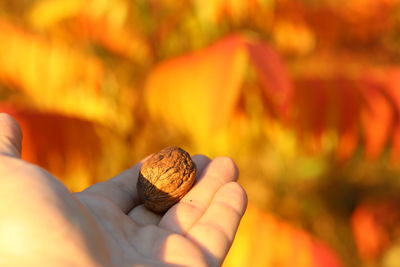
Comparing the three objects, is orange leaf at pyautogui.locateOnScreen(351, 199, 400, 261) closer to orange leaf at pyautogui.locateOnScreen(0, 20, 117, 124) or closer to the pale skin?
the pale skin

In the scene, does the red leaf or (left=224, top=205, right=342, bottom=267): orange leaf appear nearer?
the red leaf

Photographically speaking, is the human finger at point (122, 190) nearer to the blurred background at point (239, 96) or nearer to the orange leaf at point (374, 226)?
the blurred background at point (239, 96)

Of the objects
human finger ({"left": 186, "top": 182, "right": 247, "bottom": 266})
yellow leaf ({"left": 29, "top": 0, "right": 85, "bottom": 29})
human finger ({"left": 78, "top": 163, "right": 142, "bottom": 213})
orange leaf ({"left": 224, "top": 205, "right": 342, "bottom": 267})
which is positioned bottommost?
orange leaf ({"left": 224, "top": 205, "right": 342, "bottom": 267})

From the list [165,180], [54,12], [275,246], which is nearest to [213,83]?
[165,180]

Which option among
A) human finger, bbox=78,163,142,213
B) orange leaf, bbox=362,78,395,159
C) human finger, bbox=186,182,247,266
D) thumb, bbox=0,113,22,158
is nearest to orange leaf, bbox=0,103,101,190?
human finger, bbox=78,163,142,213

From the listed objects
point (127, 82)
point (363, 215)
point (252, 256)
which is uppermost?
point (127, 82)

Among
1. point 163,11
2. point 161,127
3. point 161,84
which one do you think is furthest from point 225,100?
point 163,11

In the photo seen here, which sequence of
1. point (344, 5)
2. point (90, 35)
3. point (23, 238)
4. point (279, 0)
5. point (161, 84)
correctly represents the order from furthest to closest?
point (344, 5), point (90, 35), point (279, 0), point (161, 84), point (23, 238)

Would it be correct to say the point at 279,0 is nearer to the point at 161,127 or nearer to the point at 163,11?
the point at 163,11
